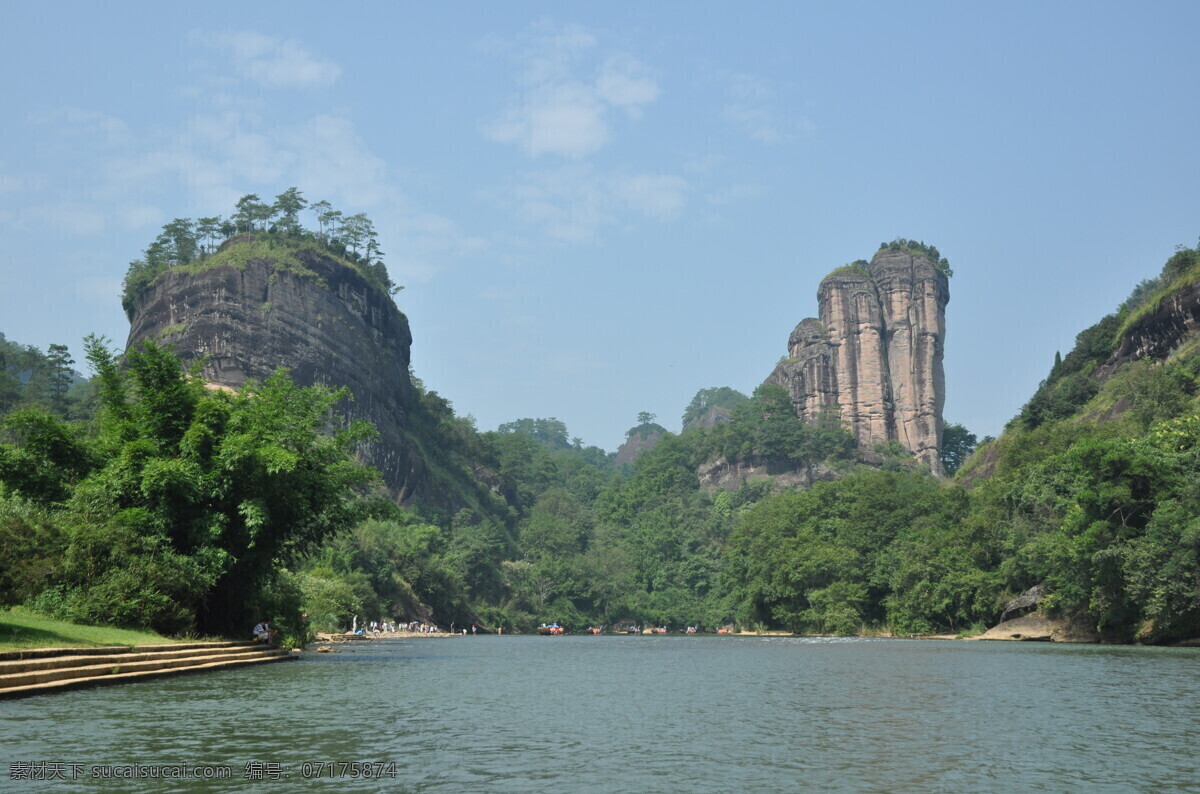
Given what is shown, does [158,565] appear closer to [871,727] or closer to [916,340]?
[871,727]

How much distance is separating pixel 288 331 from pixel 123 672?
11041 centimetres

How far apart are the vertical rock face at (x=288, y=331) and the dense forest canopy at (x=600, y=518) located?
11198 millimetres

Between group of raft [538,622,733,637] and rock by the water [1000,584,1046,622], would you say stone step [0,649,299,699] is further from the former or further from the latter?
group of raft [538,622,733,637]

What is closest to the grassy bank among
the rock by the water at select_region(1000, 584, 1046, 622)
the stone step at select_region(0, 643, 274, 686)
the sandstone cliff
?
the stone step at select_region(0, 643, 274, 686)

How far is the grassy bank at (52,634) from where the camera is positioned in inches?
838

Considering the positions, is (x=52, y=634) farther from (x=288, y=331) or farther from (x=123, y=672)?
(x=288, y=331)

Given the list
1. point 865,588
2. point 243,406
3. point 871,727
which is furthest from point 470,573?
Result: point 871,727

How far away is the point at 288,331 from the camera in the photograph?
129 meters

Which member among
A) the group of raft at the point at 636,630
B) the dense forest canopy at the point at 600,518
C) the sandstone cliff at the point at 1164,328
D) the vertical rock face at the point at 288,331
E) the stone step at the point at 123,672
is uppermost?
the vertical rock face at the point at 288,331

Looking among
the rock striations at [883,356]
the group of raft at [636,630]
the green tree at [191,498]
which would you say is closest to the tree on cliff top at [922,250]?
the rock striations at [883,356]

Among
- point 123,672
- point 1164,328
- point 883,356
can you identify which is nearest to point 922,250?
point 883,356

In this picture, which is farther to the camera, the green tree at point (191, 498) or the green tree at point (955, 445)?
the green tree at point (955, 445)

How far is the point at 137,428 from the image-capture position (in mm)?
32875

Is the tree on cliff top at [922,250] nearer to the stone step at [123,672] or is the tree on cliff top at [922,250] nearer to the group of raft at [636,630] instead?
the group of raft at [636,630]
